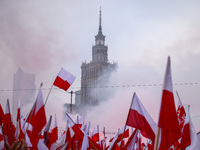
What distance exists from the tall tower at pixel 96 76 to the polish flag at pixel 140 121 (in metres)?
62.1

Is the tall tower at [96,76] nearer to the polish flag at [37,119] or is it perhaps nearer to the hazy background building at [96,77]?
the hazy background building at [96,77]

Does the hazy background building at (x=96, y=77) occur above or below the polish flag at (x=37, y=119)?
above

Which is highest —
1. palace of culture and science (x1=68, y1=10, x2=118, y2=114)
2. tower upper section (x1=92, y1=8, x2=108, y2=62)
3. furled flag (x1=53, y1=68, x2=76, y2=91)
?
tower upper section (x1=92, y1=8, x2=108, y2=62)

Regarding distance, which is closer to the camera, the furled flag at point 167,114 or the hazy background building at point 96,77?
the furled flag at point 167,114

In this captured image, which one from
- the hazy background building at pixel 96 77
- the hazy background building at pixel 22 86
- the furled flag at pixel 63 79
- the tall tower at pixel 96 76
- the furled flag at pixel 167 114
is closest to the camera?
the furled flag at pixel 167 114

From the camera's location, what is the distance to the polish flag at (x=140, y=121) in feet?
21.4

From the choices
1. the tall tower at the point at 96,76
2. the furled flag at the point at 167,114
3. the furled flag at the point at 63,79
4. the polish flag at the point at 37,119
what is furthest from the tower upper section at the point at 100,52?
the furled flag at the point at 167,114

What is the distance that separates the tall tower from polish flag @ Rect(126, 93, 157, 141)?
62.1 metres

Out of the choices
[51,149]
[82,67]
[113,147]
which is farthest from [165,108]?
[82,67]

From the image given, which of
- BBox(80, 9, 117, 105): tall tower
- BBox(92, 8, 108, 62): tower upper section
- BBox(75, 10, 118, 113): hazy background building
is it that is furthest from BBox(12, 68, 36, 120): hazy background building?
BBox(92, 8, 108, 62): tower upper section

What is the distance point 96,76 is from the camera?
7362cm

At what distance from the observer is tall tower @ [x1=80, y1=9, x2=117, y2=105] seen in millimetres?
71625

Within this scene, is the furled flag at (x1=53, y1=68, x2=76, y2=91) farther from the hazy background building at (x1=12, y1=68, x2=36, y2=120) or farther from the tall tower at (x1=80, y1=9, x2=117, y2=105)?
the tall tower at (x1=80, y1=9, x2=117, y2=105)

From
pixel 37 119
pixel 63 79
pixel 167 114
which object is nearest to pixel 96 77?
pixel 63 79
